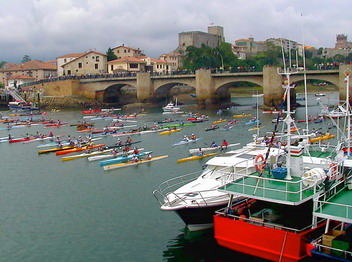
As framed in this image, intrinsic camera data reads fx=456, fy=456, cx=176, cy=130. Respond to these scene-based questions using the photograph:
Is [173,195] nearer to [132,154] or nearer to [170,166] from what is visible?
[170,166]

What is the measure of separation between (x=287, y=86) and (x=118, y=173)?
2040 centimetres

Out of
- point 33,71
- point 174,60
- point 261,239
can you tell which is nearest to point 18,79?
point 33,71

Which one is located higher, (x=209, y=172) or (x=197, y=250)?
(x=209, y=172)

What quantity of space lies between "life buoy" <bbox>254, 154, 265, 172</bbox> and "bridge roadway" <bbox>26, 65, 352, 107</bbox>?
57.2 m

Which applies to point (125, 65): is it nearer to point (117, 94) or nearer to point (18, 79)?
point (117, 94)

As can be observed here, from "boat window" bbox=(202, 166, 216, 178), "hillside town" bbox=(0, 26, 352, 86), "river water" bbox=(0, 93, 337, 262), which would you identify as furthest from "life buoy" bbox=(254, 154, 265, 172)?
"hillside town" bbox=(0, 26, 352, 86)

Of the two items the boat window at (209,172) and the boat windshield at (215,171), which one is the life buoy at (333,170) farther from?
the boat window at (209,172)

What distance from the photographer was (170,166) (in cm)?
4031

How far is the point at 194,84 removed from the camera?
99.3m

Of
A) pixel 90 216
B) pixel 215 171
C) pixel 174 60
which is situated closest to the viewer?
pixel 215 171

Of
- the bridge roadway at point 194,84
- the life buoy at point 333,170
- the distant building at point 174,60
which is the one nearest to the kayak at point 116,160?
the life buoy at point 333,170

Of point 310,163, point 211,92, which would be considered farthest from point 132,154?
point 211,92

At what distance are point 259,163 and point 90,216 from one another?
35.2ft

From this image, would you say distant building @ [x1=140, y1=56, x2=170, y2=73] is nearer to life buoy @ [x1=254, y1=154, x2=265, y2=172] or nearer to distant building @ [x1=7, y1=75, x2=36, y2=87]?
distant building @ [x1=7, y1=75, x2=36, y2=87]
